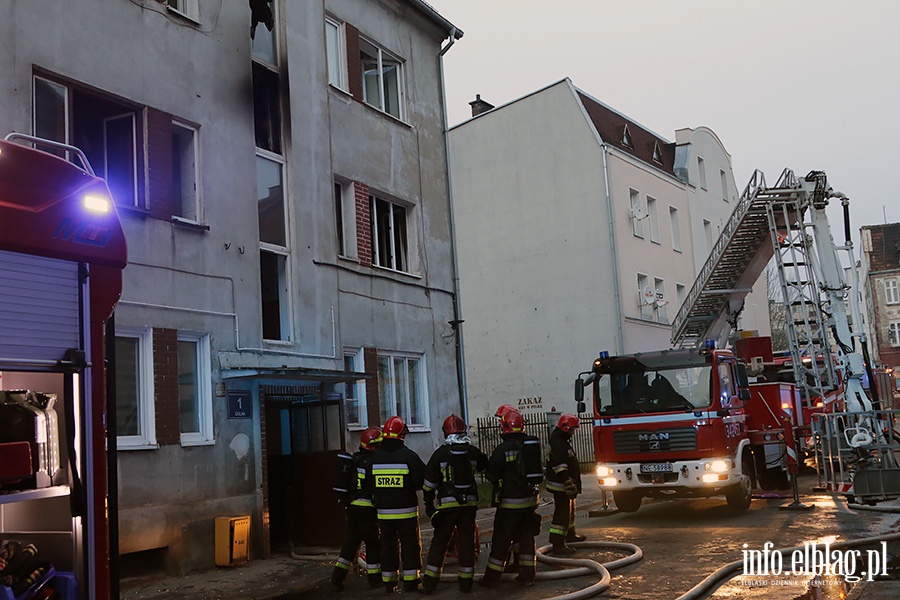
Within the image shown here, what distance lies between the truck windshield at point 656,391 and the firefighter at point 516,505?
5.01 m

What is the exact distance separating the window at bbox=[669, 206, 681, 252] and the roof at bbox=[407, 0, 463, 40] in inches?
609

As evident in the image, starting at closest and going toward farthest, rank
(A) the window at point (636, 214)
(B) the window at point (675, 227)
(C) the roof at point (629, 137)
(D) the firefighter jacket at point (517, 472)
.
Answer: (D) the firefighter jacket at point (517, 472), (A) the window at point (636, 214), (C) the roof at point (629, 137), (B) the window at point (675, 227)

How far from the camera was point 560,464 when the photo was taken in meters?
11.2

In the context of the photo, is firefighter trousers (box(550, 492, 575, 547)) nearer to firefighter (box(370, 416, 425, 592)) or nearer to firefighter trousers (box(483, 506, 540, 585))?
firefighter trousers (box(483, 506, 540, 585))

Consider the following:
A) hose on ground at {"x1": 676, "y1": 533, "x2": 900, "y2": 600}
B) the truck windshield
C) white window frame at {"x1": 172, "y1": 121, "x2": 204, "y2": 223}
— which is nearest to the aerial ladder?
the truck windshield

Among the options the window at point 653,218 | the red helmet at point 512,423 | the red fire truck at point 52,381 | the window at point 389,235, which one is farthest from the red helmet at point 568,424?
the window at point 653,218

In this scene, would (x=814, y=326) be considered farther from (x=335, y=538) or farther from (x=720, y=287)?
(x=335, y=538)

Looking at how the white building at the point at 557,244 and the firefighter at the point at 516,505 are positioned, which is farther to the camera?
the white building at the point at 557,244

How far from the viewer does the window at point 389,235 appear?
606 inches

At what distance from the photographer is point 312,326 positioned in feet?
43.7

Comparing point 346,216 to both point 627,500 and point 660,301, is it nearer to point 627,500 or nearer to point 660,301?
Answer: point 627,500

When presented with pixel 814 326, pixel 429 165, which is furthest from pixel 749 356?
pixel 429 165

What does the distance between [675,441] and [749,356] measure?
567cm

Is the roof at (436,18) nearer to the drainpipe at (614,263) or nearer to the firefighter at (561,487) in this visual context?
the firefighter at (561,487)
